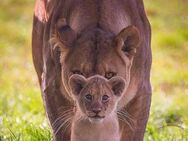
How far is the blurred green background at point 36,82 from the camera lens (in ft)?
25.1

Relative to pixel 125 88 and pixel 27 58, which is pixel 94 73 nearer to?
pixel 125 88

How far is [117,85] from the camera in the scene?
5051 mm

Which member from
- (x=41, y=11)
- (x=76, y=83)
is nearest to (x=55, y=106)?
(x=76, y=83)

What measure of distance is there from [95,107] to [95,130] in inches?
14.9

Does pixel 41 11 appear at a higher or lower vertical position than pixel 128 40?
higher

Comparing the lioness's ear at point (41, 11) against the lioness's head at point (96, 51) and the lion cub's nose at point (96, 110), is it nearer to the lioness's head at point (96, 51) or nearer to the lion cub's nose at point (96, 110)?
the lioness's head at point (96, 51)

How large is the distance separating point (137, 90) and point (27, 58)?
378 inches

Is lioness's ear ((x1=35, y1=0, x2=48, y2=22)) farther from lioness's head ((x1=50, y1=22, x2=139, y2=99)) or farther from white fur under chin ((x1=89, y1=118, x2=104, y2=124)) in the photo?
white fur under chin ((x1=89, y1=118, x2=104, y2=124))

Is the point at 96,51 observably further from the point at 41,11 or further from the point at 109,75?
the point at 41,11

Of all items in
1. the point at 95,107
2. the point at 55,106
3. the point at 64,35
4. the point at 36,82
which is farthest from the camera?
the point at 36,82

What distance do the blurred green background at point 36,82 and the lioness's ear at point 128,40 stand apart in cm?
182

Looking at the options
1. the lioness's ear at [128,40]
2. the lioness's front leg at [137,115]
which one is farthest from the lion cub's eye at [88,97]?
the lioness's front leg at [137,115]

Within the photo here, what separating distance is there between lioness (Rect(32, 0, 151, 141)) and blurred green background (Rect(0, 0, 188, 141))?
4.04 feet

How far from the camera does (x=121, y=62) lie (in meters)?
5.21
